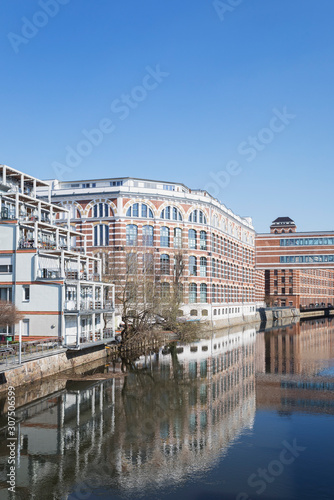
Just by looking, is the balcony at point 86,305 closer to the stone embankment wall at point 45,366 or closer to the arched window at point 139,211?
the stone embankment wall at point 45,366

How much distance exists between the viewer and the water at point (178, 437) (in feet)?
56.2

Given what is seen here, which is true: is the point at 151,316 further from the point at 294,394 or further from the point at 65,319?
the point at 294,394

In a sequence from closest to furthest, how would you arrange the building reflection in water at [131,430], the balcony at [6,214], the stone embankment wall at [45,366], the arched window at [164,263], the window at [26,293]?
the building reflection in water at [131,430] → the stone embankment wall at [45,366] → the window at [26,293] → the balcony at [6,214] → the arched window at [164,263]

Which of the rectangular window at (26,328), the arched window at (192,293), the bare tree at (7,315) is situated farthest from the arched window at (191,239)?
the bare tree at (7,315)

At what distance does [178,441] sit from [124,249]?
4534cm

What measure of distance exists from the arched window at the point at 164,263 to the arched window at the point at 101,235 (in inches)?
334

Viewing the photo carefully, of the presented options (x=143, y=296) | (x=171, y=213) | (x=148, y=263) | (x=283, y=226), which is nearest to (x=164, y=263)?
(x=171, y=213)

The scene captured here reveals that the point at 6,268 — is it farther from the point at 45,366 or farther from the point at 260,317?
the point at 260,317

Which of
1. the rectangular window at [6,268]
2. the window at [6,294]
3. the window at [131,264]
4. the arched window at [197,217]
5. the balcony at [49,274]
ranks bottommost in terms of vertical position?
the window at [6,294]

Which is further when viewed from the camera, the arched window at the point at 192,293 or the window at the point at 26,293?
the arched window at the point at 192,293

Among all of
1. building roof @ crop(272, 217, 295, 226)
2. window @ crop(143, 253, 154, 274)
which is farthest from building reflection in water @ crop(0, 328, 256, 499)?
building roof @ crop(272, 217, 295, 226)

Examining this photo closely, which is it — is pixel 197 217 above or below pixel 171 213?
below
